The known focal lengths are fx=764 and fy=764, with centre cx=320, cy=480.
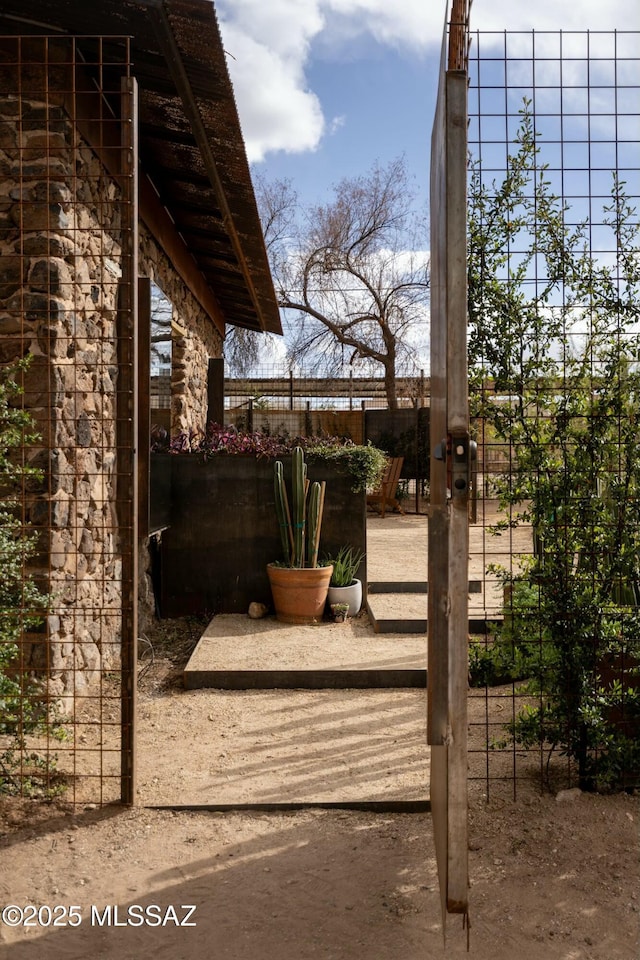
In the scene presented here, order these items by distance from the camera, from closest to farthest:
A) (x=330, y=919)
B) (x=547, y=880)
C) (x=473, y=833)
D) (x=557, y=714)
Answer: (x=330, y=919), (x=547, y=880), (x=473, y=833), (x=557, y=714)

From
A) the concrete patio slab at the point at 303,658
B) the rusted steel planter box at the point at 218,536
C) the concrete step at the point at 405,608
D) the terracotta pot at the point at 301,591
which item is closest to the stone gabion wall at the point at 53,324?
the concrete patio slab at the point at 303,658

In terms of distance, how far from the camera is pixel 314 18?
179 inches

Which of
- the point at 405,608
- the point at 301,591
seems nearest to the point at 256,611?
the point at 301,591

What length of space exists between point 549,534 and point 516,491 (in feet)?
0.70

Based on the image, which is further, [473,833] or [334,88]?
[334,88]

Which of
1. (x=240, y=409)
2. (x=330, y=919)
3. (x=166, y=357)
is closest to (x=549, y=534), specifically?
(x=330, y=919)

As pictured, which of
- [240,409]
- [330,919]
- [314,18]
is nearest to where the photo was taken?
[330,919]

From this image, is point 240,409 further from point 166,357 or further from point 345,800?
point 345,800

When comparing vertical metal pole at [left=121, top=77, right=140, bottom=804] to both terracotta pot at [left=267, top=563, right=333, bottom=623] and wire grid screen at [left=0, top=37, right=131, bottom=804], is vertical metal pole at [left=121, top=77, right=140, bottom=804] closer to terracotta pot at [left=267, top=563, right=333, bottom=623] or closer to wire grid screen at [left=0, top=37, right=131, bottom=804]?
wire grid screen at [left=0, top=37, right=131, bottom=804]

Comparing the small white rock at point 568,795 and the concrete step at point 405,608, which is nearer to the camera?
the small white rock at point 568,795

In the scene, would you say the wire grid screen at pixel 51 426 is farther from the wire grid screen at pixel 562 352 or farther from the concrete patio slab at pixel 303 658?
the wire grid screen at pixel 562 352

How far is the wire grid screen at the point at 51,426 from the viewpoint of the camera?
3.04 m

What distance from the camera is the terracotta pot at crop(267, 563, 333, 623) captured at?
18.8ft

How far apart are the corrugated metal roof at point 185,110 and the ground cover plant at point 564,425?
166 cm
